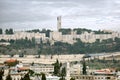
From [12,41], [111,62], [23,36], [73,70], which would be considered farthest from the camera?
[23,36]

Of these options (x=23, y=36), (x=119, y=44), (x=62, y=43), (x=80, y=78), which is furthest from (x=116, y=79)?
(x=23, y=36)

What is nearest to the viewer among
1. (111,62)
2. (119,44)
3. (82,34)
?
(111,62)

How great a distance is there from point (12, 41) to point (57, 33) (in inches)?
328

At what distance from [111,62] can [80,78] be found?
12.7 metres

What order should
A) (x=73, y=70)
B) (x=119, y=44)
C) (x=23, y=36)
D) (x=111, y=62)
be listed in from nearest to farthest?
(x=73, y=70) → (x=111, y=62) → (x=119, y=44) → (x=23, y=36)

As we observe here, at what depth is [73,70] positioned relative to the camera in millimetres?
31078

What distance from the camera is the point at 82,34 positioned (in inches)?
2653

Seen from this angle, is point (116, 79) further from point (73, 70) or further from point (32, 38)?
point (32, 38)

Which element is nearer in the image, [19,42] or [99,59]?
[99,59]

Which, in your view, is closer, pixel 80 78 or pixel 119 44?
pixel 80 78

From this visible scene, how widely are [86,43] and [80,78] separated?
109ft

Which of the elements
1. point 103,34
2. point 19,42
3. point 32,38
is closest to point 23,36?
point 32,38

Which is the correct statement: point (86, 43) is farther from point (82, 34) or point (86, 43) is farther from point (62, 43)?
point (82, 34)

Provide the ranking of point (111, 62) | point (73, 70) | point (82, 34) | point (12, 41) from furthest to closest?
point (82, 34) → point (12, 41) → point (111, 62) → point (73, 70)
